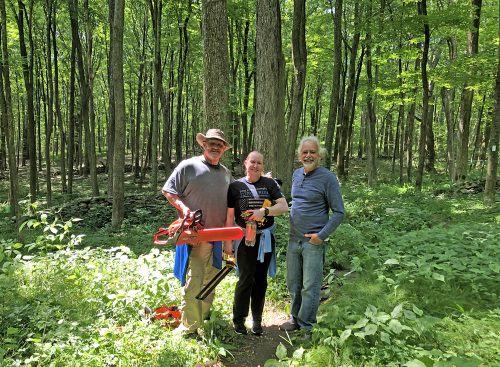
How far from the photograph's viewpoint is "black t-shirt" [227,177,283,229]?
3.94 metres

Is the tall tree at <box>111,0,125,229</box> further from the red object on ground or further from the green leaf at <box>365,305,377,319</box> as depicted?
the green leaf at <box>365,305,377,319</box>

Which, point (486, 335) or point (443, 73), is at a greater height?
point (443, 73)

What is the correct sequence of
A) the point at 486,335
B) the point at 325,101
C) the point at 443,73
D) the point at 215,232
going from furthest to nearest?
the point at 325,101
the point at 443,73
the point at 215,232
the point at 486,335

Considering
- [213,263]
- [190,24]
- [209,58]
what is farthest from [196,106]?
[213,263]

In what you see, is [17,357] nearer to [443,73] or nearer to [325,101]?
[443,73]

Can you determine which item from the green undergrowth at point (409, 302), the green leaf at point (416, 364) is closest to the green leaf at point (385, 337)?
the green undergrowth at point (409, 302)

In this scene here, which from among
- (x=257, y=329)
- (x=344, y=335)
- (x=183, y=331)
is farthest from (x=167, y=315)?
(x=344, y=335)

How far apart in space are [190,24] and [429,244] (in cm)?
1614

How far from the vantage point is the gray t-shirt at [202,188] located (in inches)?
151

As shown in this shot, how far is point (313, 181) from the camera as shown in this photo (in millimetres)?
3889

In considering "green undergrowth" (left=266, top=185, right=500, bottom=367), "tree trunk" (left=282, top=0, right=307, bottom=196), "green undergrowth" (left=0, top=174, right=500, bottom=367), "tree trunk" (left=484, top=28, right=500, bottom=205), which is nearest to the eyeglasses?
"green undergrowth" (left=0, top=174, right=500, bottom=367)

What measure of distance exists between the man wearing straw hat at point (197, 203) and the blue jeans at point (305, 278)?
2.89ft

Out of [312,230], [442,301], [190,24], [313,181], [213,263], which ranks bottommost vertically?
[442,301]

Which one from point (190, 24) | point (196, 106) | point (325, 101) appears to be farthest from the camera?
point (325, 101)
